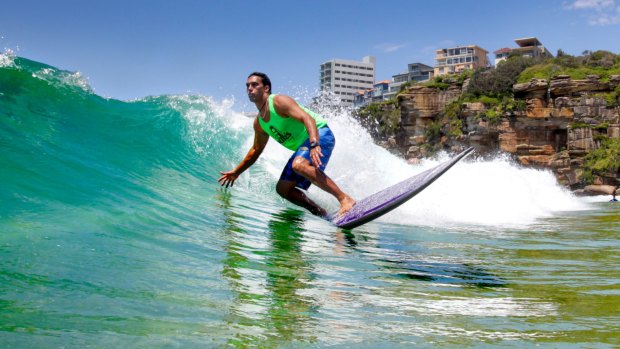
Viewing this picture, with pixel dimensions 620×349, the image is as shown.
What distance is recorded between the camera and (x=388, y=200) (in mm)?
4254

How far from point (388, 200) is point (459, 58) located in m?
104

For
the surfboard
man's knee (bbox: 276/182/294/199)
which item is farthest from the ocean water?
man's knee (bbox: 276/182/294/199)

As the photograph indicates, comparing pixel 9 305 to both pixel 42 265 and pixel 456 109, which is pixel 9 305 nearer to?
pixel 42 265

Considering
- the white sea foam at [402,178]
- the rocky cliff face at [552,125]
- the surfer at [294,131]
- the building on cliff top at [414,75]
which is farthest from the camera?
the building on cliff top at [414,75]

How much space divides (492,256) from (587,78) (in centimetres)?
4119

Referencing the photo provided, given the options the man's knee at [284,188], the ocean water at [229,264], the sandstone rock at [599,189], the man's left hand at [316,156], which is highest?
the man's left hand at [316,156]

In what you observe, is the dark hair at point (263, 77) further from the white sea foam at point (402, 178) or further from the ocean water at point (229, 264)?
the white sea foam at point (402, 178)

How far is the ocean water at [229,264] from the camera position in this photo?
1885 millimetres

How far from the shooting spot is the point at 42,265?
Result: 2.49 meters

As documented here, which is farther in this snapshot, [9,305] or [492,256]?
[492,256]

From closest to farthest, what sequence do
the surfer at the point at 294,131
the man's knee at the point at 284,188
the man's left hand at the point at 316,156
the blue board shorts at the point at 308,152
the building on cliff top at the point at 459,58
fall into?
the man's left hand at the point at 316,156, the surfer at the point at 294,131, the blue board shorts at the point at 308,152, the man's knee at the point at 284,188, the building on cliff top at the point at 459,58

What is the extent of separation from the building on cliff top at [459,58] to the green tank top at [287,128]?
323ft

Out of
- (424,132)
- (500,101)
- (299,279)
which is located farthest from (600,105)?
(299,279)

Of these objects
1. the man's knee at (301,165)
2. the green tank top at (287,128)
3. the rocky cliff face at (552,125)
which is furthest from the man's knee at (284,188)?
the rocky cliff face at (552,125)
